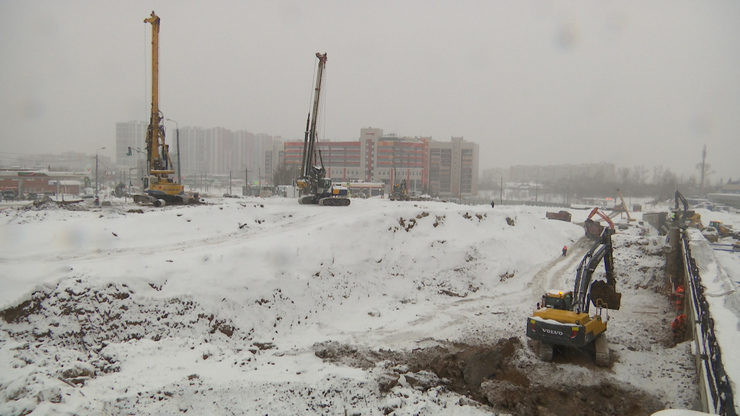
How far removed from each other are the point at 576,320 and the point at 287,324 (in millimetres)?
9745

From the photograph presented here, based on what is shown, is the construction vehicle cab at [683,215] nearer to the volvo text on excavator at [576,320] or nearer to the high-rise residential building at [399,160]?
the volvo text on excavator at [576,320]

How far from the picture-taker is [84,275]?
13.9m

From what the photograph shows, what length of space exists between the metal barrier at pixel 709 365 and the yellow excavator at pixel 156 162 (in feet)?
95.3

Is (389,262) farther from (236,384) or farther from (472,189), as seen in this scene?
(472,189)

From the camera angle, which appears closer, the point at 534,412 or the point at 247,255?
the point at 534,412

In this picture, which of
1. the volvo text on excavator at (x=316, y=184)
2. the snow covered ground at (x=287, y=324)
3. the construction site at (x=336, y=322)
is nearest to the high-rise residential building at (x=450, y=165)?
the volvo text on excavator at (x=316, y=184)

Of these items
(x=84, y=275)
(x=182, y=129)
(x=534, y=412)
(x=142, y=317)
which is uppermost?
(x=182, y=129)

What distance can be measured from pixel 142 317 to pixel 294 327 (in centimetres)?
507

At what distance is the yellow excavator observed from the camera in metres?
29.2

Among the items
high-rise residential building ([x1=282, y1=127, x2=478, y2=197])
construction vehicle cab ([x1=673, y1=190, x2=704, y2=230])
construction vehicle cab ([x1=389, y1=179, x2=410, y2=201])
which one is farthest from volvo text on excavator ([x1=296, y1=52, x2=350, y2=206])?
high-rise residential building ([x1=282, y1=127, x2=478, y2=197])

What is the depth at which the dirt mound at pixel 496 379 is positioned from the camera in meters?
10.8

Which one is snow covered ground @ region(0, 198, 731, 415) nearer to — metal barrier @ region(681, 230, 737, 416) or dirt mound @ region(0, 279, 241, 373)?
dirt mound @ region(0, 279, 241, 373)

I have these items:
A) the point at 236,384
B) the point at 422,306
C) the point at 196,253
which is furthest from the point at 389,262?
the point at 236,384

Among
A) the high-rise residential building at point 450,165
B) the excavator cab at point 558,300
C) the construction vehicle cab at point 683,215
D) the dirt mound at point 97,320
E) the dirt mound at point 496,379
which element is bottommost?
the dirt mound at point 496,379
